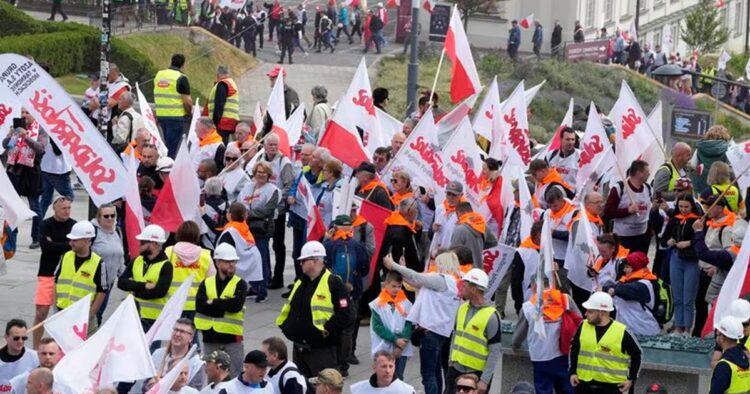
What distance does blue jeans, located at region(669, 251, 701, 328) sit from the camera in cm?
1919

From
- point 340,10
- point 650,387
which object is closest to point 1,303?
point 650,387

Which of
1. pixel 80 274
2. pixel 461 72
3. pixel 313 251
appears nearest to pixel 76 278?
pixel 80 274

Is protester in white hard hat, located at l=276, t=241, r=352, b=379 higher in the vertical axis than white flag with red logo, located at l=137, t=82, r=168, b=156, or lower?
lower

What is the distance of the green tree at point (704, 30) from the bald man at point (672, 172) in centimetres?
4687

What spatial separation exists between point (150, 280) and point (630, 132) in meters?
7.03

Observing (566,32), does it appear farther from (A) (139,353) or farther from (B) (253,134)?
(A) (139,353)

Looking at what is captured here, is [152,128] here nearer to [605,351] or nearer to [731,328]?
[605,351]

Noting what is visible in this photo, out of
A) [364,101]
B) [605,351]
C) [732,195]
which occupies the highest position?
[364,101]

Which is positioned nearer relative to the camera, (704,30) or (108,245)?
(108,245)

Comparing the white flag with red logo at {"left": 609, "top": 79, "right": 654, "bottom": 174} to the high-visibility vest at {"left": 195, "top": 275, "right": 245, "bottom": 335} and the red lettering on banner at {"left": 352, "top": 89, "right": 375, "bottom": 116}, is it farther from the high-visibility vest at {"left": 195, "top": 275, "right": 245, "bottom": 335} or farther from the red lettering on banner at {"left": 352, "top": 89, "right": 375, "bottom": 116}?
the high-visibility vest at {"left": 195, "top": 275, "right": 245, "bottom": 335}

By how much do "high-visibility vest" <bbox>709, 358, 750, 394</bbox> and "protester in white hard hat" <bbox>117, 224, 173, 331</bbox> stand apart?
4969 millimetres

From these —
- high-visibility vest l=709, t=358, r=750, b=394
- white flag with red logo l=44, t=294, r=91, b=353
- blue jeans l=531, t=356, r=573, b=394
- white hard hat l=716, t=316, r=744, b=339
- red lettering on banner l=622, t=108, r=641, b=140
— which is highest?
red lettering on banner l=622, t=108, r=641, b=140

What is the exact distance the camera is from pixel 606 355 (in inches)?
616

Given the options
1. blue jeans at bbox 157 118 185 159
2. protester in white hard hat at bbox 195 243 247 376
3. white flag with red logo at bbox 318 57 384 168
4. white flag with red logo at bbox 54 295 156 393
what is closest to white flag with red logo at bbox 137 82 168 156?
blue jeans at bbox 157 118 185 159
